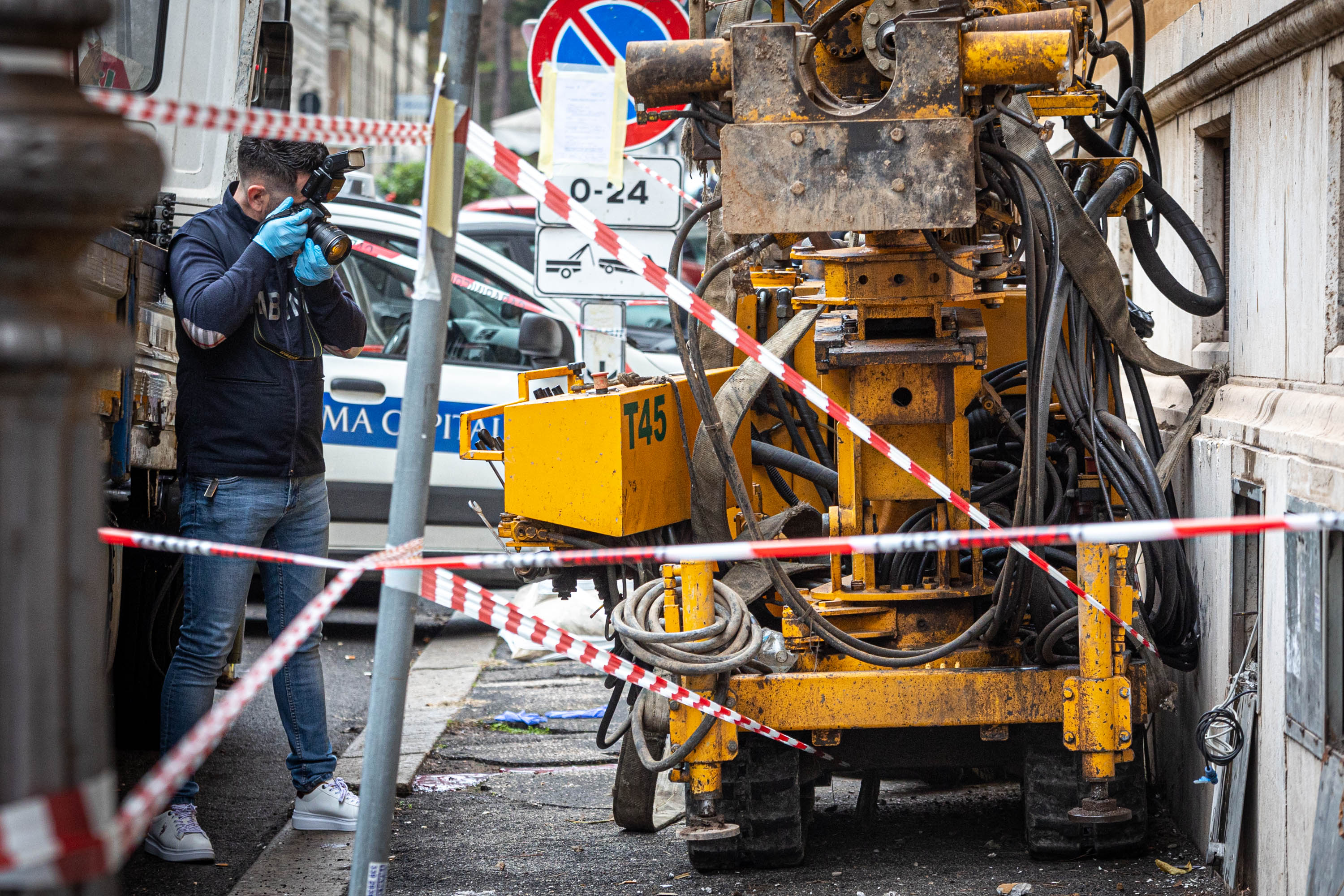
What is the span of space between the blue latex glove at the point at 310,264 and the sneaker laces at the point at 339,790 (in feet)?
Result: 5.03

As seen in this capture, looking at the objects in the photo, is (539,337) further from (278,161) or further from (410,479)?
(410,479)

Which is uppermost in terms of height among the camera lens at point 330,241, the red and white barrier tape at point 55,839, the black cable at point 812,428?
the camera lens at point 330,241

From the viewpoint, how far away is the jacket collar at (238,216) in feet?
14.0

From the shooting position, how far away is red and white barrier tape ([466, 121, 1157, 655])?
9.31ft

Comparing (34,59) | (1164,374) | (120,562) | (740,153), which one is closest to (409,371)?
(34,59)

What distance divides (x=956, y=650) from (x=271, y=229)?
2.25 meters

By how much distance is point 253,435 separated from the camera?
4105 mm

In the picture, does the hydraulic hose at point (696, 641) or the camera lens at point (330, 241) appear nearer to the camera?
the hydraulic hose at point (696, 641)

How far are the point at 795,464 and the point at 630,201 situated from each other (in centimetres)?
243

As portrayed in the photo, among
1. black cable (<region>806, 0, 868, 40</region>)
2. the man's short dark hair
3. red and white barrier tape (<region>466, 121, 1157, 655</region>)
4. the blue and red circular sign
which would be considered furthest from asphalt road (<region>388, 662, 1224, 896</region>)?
the blue and red circular sign

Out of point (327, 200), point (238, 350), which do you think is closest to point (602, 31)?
point (327, 200)

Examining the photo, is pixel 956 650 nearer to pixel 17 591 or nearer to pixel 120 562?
pixel 120 562

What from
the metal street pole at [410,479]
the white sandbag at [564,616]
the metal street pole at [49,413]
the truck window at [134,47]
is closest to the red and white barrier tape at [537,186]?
the metal street pole at [410,479]

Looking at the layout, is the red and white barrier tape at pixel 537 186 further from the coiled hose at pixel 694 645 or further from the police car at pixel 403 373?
the police car at pixel 403 373
